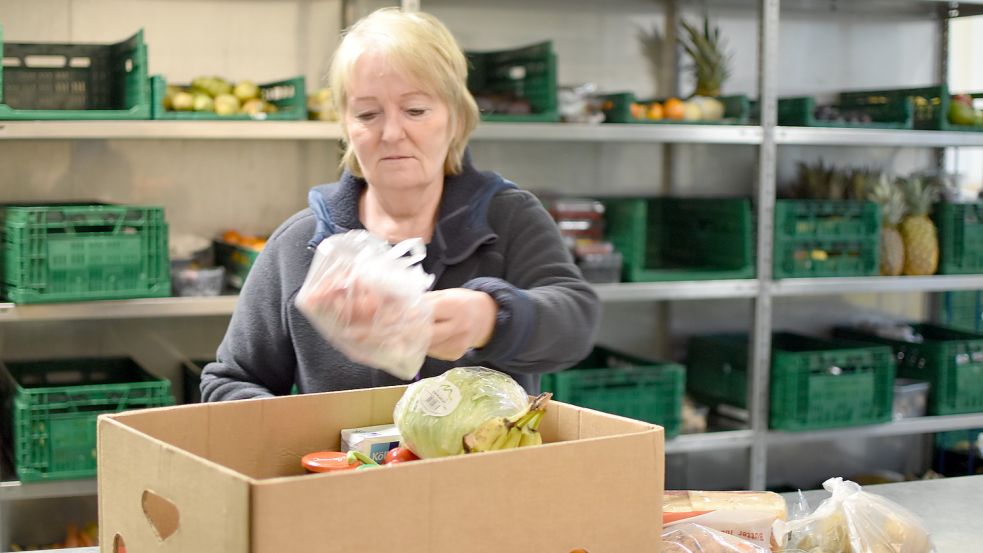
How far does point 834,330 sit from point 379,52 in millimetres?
3323

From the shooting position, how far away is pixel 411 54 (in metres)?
1.67

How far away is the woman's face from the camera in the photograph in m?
1.69

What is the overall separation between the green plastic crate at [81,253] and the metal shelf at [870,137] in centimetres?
208

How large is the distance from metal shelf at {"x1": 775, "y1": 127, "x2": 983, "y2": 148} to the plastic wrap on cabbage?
290cm

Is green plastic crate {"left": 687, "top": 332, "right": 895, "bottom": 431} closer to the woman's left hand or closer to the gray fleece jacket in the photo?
the gray fleece jacket

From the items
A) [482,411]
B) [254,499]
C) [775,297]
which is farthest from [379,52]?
[775,297]

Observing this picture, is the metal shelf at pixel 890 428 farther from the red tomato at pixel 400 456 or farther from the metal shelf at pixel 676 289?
the red tomato at pixel 400 456

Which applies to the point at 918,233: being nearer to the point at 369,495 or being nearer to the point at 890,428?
the point at 890,428

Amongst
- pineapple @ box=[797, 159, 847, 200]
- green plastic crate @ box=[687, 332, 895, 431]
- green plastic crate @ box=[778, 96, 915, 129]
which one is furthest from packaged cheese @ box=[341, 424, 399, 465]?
pineapple @ box=[797, 159, 847, 200]

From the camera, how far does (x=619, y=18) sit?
418cm

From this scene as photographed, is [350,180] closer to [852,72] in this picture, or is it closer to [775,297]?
[775,297]

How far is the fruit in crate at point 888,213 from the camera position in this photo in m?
4.07

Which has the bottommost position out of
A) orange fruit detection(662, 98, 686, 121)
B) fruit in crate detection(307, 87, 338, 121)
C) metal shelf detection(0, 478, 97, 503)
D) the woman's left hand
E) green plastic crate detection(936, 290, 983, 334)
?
metal shelf detection(0, 478, 97, 503)

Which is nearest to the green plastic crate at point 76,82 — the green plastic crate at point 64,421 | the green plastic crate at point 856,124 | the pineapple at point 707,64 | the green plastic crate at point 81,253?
the green plastic crate at point 81,253
